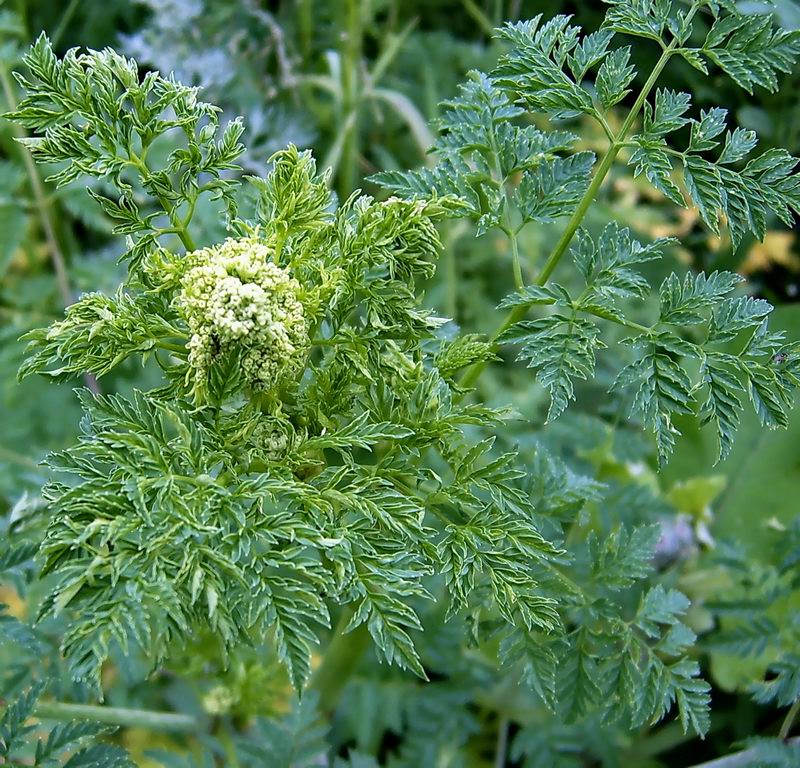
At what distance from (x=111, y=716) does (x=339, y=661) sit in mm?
A: 371

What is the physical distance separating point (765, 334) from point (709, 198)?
157mm

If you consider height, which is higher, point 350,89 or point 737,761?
point 350,89

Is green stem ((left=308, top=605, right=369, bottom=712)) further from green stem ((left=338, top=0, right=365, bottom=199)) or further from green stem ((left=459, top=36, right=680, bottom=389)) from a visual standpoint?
green stem ((left=338, top=0, right=365, bottom=199))

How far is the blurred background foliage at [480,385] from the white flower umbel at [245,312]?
0.53 meters

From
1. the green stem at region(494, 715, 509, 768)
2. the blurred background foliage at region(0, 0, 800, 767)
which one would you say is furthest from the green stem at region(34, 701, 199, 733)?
the green stem at region(494, 715, 509, 768)

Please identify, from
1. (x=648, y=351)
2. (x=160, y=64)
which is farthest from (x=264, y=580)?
(x=160, y=64)

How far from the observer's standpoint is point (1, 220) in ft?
6.77

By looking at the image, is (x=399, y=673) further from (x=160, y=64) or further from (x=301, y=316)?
(x=160, y=64)

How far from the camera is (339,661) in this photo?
136 cm

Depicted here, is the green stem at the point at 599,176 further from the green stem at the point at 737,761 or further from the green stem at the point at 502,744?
the green stem at the point at 502,744

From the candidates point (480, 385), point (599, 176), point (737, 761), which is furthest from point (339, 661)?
point (480, 385)

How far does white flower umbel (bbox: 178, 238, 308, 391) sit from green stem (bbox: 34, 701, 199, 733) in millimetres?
711

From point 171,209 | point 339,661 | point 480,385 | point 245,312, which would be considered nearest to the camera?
point 245,312

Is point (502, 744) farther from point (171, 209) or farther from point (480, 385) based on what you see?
point (171, 209)
